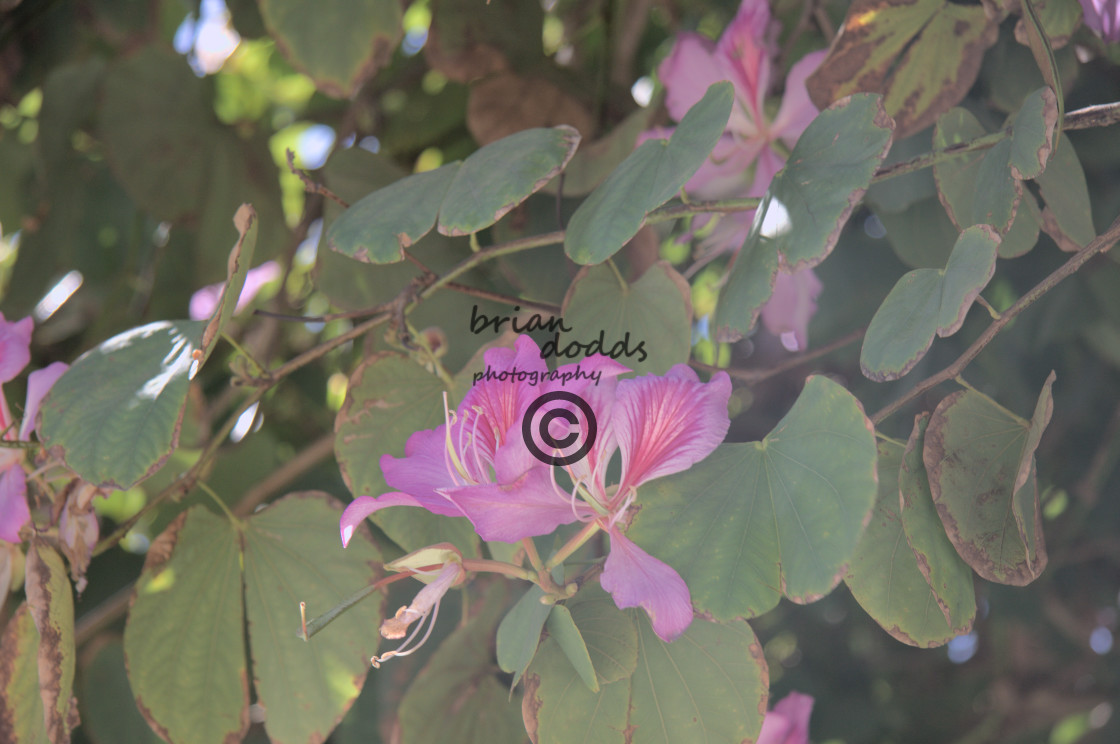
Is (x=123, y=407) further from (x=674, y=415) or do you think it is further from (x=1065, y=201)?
(x=1065, y=201)

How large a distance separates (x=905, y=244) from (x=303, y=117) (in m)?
1.13

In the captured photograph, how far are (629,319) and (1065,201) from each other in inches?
14.3

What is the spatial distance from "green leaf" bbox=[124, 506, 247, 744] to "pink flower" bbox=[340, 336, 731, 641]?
33 cm

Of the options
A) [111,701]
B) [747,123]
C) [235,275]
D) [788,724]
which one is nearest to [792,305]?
[747,123]

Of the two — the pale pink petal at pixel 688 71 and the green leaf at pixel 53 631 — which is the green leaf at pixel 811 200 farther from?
the green leaf at pixel 53 631

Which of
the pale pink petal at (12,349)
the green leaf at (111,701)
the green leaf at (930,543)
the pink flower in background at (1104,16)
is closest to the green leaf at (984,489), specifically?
the green leaf at (930,543)

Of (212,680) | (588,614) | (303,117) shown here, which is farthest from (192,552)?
(303,117)

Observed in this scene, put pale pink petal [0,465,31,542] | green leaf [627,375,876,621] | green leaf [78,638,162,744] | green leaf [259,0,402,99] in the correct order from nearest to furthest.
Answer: green leaf [627,375,876,621]
pale pink petal [0,465,31,542]
green leaf [259,0,402,99]
green leaf [78,638,162,744]

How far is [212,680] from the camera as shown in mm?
750

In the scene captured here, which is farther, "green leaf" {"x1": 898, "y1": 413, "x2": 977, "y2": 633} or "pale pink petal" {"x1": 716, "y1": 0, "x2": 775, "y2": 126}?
"pale pink petal" {"x1": 716, "y1": 0, "x2": 775, "y2": 126}

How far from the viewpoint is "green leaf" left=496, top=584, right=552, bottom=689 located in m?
0.48

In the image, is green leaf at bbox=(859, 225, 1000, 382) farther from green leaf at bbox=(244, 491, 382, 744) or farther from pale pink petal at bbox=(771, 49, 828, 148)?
green leaf at bbox=(244, 491, 382, 744)

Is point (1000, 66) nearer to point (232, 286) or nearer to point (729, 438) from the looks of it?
A: point (729, 438)

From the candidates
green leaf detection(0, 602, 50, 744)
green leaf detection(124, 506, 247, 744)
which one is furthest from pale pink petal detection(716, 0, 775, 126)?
green leaf detection(0, 602, 50, 744)
